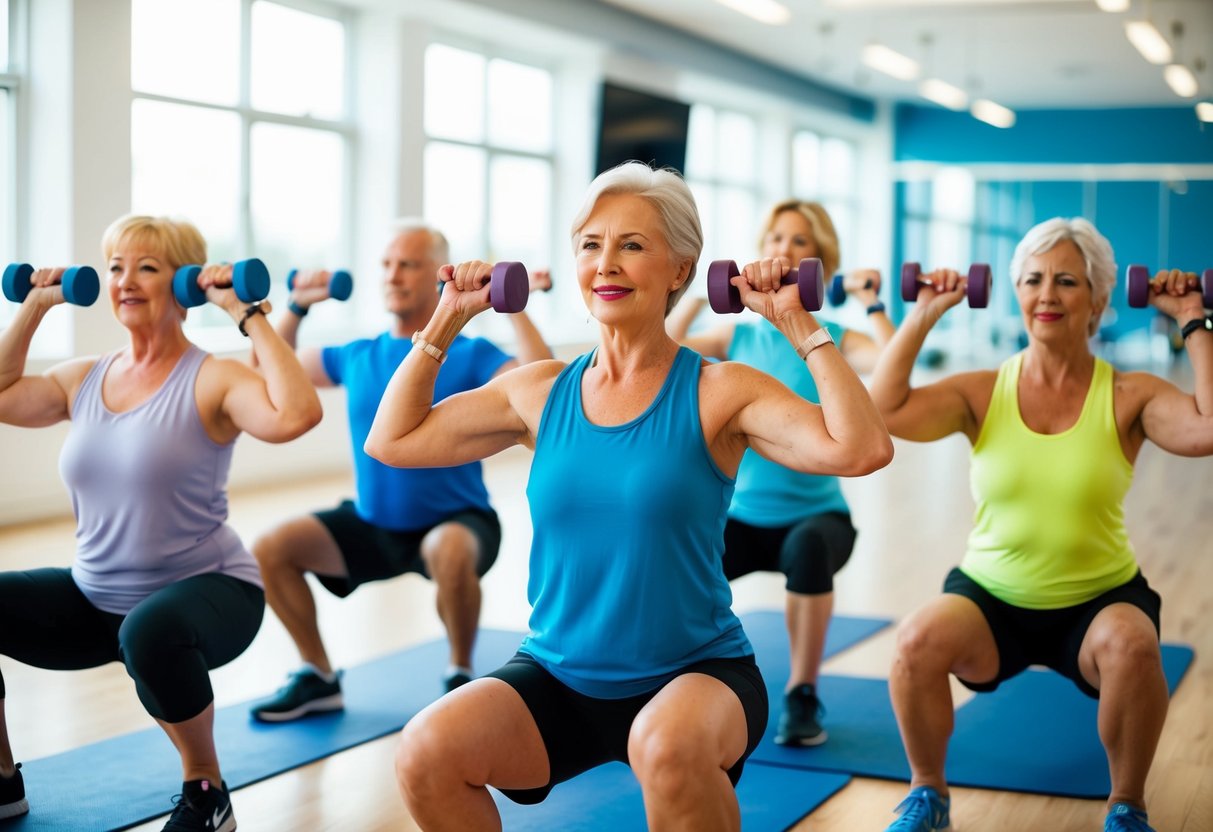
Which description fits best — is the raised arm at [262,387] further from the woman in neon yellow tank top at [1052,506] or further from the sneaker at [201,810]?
the woman in neon yellow tank top at [1052,506]

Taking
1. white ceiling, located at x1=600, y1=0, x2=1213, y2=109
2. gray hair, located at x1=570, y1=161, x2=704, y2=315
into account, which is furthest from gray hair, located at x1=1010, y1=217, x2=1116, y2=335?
white ceiling, located at x1=600, y1=0, x2=1213, y2=109

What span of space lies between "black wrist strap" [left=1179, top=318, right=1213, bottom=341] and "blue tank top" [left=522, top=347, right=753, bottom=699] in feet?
3.34

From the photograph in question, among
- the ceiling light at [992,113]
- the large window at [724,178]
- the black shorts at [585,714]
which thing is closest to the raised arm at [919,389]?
the black shorts at [585,714]

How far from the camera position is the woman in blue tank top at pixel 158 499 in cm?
214

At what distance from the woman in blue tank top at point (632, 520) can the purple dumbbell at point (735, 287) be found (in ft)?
0.05

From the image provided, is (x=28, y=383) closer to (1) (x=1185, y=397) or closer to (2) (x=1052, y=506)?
(2) (x=1052, y=506)

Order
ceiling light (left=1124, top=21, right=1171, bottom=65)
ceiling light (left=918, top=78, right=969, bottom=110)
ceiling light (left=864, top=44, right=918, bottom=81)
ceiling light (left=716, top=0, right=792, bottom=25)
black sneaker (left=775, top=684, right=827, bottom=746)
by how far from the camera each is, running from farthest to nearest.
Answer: ceiling light (left=918, top=78, right=969, bottom=110)
ceiling light (left=864, top=44, right=918, bottom=81)
ceiling light (left=716, top=0, right=792, bottom=25)
ceiling light (left=1124, top=21, right=1171, bottom=65)
black sneaker (left=775, top=684, right=827, bottom=746)

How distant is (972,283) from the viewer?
235 cm

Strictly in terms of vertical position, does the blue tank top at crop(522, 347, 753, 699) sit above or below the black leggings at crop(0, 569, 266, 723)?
above

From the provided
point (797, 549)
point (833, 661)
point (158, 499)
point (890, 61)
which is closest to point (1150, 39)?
point (890, 61)

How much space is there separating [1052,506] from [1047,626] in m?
0.20

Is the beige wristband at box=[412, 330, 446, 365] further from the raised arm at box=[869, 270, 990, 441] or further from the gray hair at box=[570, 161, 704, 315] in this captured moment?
the raised arm at box=[869, 270, 990, 441]

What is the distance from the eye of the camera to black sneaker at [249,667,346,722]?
2.84 meters

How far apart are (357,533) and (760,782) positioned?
104 centimetres
